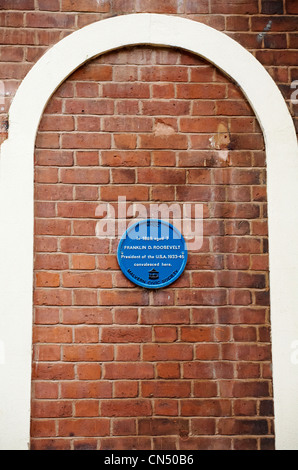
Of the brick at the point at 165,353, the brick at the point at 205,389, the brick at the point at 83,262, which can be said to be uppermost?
the brick at the point at 83,262

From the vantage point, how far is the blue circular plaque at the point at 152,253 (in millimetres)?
2711

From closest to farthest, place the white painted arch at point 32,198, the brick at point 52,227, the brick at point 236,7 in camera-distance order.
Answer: the white painted arch at point 32,198 < the brick at point 52,227 < the brick at point 236,7

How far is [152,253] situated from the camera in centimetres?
272

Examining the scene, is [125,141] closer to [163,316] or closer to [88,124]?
[88,124]

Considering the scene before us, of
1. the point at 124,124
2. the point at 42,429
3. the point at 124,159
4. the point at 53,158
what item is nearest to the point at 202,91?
the point at 124,124

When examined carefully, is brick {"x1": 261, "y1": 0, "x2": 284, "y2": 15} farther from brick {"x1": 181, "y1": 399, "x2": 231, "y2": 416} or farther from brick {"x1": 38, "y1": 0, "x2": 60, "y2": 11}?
brick {"x1": 181, "y1": 399, "x2": 231, "y2": 416}

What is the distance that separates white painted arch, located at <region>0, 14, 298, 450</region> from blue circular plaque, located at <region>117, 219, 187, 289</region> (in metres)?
0.54

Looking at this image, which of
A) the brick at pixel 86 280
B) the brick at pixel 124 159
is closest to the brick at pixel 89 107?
the brick at pixel 124 159

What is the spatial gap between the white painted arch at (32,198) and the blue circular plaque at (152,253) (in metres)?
0.54

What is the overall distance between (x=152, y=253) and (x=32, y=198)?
0.76 metres

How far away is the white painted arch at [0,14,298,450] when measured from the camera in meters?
2.64

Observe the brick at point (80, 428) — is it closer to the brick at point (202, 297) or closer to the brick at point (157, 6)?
the brick at point (202, 297)

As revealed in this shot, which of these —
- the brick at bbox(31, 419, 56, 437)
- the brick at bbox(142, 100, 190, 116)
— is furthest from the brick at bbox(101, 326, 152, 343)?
the brick at bbox(142, 100, 190, 116)
